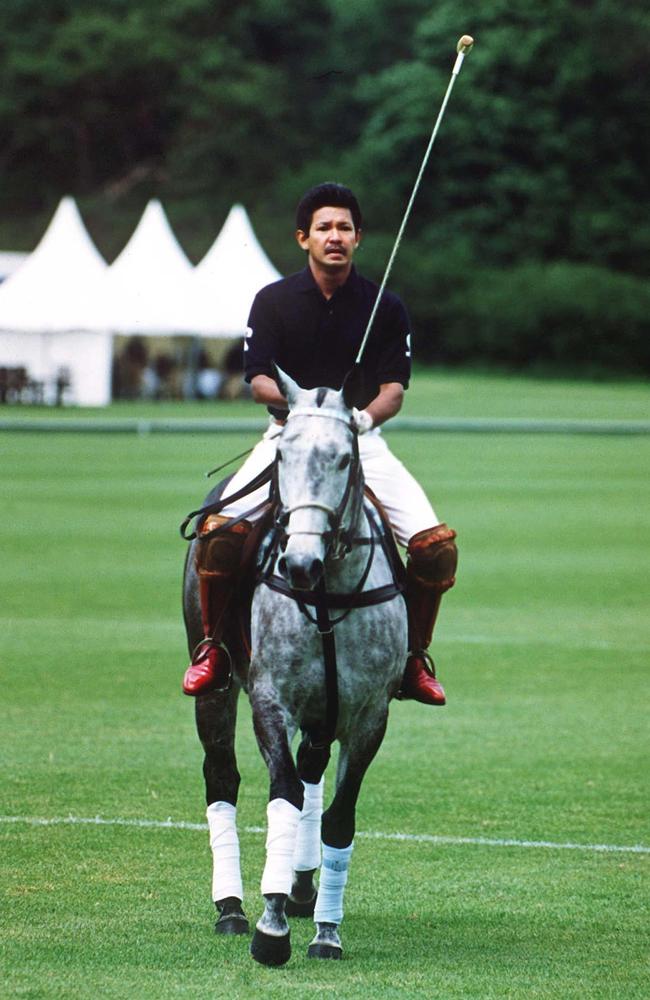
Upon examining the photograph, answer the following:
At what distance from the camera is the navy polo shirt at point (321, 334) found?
7449 millimetres

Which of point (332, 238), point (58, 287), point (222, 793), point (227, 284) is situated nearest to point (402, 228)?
point (332, 238)

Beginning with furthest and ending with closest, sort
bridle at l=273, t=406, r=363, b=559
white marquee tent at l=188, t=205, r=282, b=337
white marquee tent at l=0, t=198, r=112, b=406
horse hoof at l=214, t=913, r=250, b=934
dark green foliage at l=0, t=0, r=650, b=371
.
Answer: dark green foliage at l=0, t=0, r=650, b=371, white marquee tent at l=0, t=198, r=112, b=406, white marquee tent at l=188, t=205, r=282, b=337, horse hoof at l=214, t=913, r=250, b=934, bridle at l=273, t=406, r=363, b=559

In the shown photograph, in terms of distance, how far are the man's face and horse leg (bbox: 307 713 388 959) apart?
168 cm

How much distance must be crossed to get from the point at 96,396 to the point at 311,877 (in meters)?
46.2

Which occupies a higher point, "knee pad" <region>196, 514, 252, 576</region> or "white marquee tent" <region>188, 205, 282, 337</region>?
"knee pad" <region>196, 514, 252, 576</region>

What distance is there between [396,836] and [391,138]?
74.5 meters

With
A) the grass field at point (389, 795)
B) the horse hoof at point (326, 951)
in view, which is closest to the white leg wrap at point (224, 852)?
the grass field at point (389, 795)

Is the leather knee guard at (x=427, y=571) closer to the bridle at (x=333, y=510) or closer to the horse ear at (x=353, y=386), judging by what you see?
the bridle at (x=333, y=510)

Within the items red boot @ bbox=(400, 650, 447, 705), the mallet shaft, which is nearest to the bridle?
the mallet shaft

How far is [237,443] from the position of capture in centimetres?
4009

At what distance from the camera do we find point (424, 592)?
7.61 m

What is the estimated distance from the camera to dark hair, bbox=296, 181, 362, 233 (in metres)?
7.45

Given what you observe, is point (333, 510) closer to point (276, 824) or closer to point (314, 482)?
point (314, 482)

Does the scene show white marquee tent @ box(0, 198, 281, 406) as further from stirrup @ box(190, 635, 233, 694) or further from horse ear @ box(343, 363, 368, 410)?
horse ear @ box(343, 363, 368, 410)
